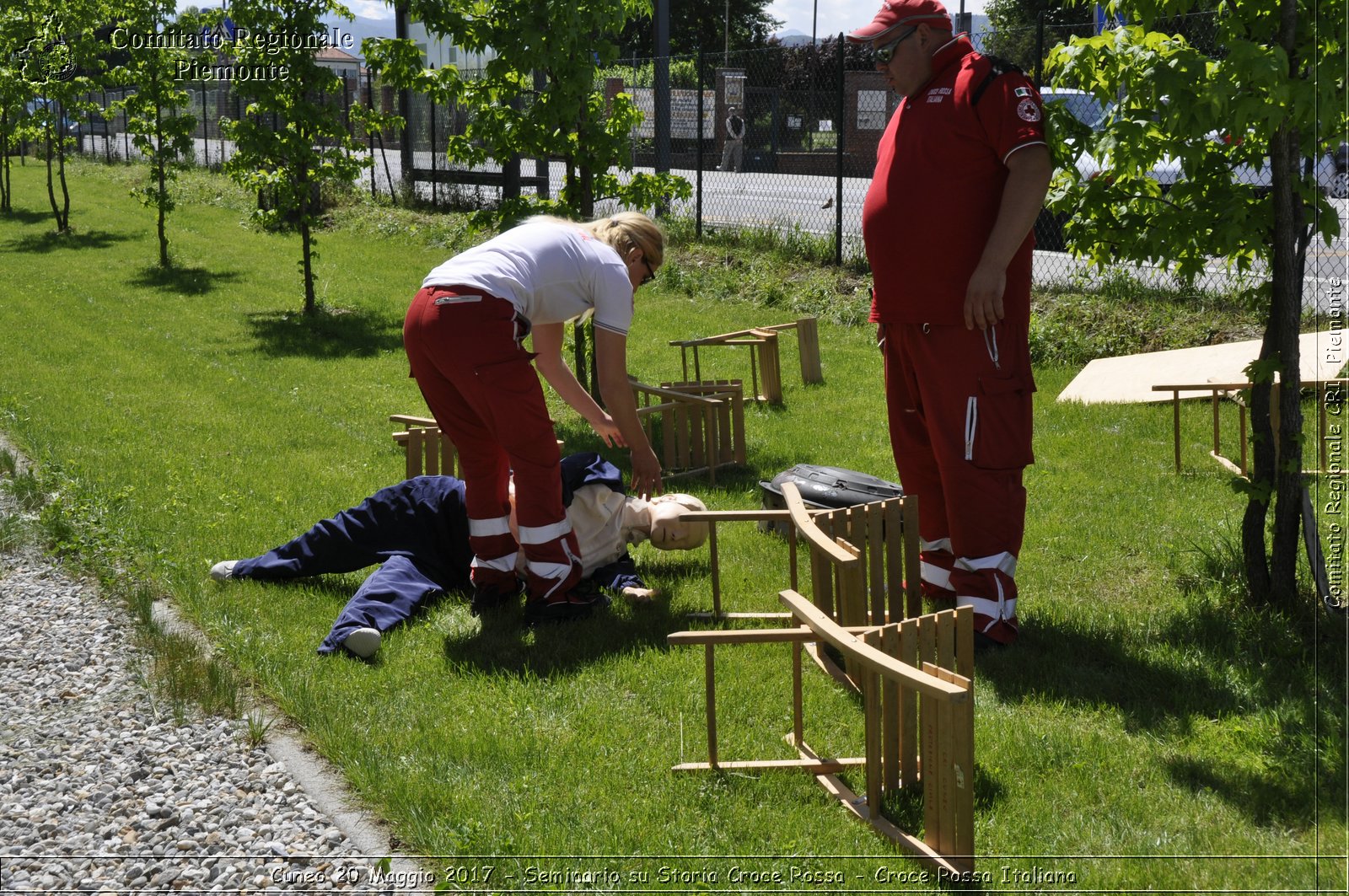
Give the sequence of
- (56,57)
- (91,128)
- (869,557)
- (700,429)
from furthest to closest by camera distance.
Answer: (91,128)
(56,57)
(700,429)
(869,557)

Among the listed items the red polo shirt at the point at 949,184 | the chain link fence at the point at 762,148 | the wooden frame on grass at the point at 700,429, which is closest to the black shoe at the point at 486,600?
the red polo shirt at the point at 949,184

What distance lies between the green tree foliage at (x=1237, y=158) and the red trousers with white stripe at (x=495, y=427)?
224 cm

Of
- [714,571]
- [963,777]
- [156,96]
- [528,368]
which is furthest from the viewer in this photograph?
[156,96]

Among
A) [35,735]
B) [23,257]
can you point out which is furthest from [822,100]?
[35,735]

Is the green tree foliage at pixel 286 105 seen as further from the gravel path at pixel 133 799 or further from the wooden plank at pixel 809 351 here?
the gravel path at pixel 133 799

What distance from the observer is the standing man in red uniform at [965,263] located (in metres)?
4.33

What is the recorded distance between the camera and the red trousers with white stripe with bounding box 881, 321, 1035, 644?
14.6ft

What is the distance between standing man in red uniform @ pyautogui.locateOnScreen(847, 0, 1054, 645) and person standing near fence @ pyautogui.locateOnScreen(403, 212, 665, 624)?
1.03m

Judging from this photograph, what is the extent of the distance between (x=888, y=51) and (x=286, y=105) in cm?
999

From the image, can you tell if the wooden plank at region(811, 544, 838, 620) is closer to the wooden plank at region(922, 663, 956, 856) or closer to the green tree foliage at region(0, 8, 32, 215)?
the wooden plank at region(922, 663, 956, 856)

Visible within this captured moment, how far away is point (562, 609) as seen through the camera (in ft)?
15.9

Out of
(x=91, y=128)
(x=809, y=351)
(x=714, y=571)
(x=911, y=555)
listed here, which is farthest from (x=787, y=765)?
(x=91, y=128)

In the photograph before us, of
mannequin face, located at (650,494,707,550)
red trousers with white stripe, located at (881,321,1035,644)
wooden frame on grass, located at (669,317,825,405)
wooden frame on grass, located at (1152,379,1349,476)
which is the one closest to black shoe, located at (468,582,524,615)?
mannequin face, located at (650,494,707,550)

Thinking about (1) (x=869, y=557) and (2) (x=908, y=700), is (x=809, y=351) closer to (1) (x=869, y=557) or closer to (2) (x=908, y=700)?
(1) (x=869, y=557)
